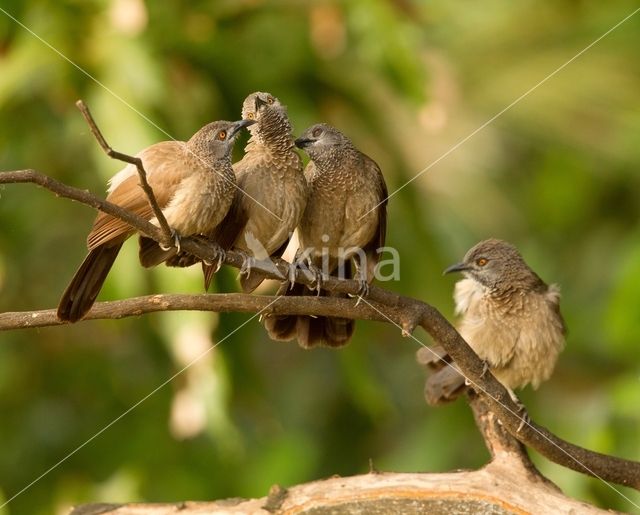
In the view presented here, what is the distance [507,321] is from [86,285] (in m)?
2.02

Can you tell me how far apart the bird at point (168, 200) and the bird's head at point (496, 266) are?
4.29 ft

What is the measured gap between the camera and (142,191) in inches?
181

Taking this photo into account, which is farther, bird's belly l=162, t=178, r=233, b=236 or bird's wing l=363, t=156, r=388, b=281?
bird's wing l=363, t=156, r=388, b=281

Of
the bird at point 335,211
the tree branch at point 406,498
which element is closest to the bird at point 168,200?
the bird at point 335,211

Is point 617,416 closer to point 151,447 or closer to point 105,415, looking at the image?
point 151,447

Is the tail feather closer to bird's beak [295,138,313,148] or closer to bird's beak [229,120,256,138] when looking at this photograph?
bird's beak [295,138,313,148]

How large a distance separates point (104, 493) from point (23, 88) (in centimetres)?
312

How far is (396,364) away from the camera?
11.4 m

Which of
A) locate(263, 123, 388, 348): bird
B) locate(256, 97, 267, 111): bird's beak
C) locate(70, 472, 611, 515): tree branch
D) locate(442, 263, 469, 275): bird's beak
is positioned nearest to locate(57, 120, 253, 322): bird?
locate(256, 97, 267, 111): bird's beak

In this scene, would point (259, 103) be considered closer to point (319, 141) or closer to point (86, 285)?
point (319, 141)

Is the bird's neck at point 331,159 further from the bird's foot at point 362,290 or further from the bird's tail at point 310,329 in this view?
the bird's foot at point 362,290

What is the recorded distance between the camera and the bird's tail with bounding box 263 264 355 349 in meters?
5.02

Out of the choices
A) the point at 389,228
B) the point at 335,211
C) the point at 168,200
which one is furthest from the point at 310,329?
the point at 389,228

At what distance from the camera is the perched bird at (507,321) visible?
5492 mm
